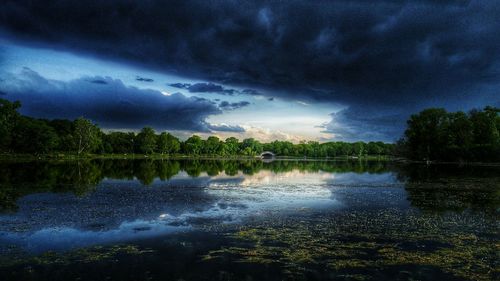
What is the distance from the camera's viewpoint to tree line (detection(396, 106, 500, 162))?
123625mm

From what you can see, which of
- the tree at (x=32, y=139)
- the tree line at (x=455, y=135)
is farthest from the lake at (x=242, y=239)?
the tree line at (x=455, y=135)

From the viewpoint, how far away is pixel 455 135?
132000 millimetres

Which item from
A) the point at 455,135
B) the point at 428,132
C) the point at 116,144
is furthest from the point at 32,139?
the point at 455,135

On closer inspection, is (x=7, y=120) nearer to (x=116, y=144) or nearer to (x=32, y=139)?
(x=32, y=139)

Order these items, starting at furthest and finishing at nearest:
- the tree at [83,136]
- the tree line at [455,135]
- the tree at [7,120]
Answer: the tree at [83,136], the tree line at [455,135], the tree at [7,120]

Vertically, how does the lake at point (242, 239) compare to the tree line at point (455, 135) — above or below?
below

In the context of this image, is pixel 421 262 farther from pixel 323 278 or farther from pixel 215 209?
pixel 215 209

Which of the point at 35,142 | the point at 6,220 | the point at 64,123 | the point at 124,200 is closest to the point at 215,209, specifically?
the point at 124,200

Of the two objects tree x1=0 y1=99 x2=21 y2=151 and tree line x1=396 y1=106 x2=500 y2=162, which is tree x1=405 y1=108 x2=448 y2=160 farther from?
tree x1=0 y1=99 x2=21 y2=151

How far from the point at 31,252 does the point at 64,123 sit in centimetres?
16728

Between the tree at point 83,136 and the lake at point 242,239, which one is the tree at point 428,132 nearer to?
the lake at point 242,239

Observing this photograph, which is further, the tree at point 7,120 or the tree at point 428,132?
the tree at point 428,132

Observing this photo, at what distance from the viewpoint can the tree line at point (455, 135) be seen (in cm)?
12362

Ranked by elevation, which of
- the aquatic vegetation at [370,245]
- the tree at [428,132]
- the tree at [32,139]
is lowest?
the aquatic vegetation at [370,245]
